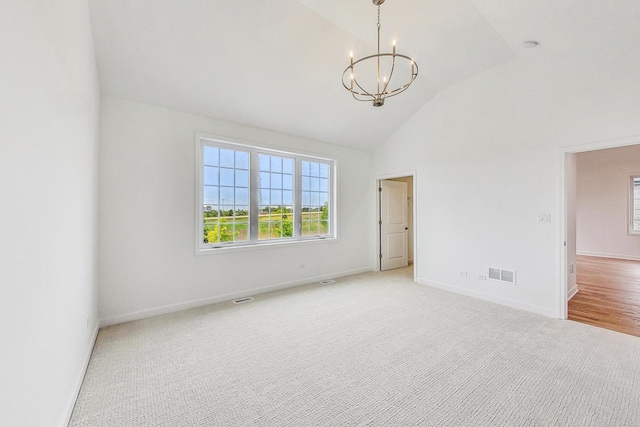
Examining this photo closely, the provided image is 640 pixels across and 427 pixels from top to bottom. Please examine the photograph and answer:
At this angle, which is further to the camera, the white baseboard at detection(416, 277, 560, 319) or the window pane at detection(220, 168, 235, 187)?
the window pane at detection(220, 168, 235, 187)

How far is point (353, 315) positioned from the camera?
11.5 feet

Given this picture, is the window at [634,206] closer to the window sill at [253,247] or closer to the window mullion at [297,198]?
the window sill at [253,247]

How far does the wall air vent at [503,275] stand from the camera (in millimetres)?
3832

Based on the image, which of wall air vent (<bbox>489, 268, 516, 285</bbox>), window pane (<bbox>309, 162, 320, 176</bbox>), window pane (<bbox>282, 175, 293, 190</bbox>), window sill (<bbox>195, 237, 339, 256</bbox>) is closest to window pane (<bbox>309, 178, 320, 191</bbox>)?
window pane (<bbox>309, 162, 320, 176</bbox>)

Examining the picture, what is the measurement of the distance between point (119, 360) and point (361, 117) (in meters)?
4.51

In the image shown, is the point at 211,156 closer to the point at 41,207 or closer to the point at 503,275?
the point at 41,207

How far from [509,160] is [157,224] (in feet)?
15.9

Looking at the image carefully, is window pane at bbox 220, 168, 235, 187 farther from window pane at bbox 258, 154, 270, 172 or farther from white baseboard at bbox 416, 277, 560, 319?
white baseboard at bbox 416, 277, 560, 319

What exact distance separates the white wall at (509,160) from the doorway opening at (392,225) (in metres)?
1.05

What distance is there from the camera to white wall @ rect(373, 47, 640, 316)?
319 centimetres

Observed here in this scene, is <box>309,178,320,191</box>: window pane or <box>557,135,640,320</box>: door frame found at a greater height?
<box>309,178,320,191</box>: window pane

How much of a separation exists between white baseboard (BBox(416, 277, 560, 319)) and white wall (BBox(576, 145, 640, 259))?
17.9 ft

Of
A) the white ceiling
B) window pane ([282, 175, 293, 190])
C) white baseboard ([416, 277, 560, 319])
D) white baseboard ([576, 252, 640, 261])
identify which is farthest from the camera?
white baseboard ([576, 252, 640, 261])

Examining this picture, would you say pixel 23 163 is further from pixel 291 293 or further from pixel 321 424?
pixel 291 293
